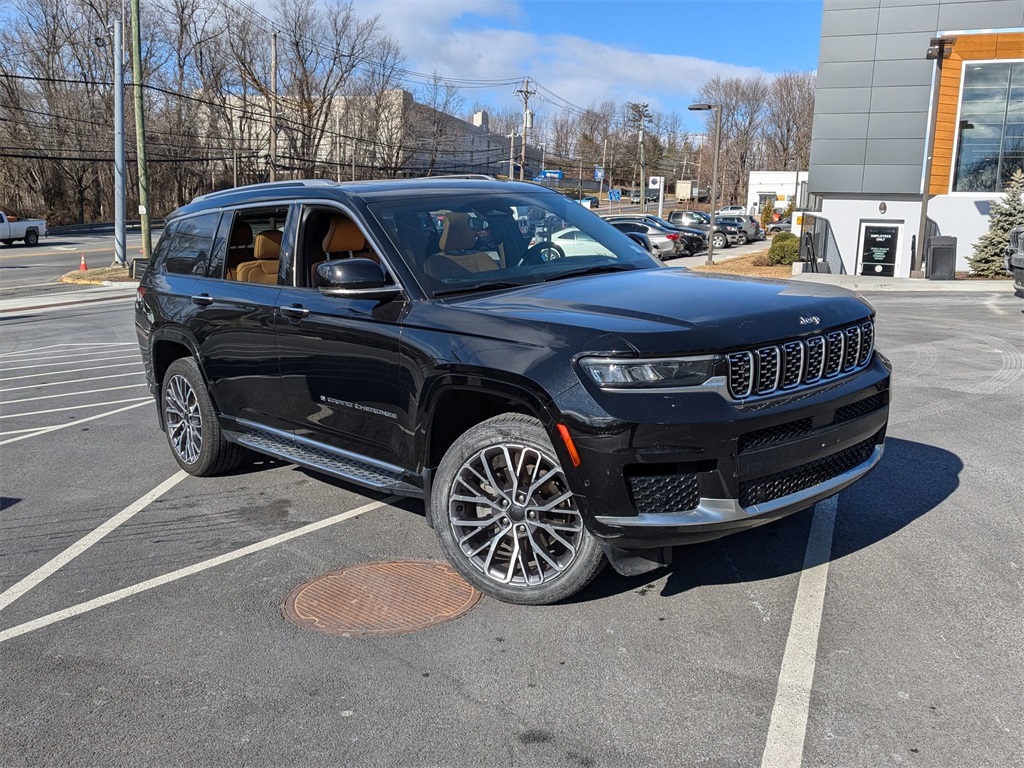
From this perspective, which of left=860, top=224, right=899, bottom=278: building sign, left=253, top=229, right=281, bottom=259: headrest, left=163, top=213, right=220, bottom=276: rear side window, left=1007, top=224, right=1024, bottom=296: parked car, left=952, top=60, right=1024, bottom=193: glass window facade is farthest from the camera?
left=860, top=224, right=899, bottom=278: building sign

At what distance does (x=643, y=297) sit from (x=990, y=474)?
322 cm

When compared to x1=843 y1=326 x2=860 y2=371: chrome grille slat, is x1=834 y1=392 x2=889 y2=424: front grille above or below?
below

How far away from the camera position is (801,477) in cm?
376

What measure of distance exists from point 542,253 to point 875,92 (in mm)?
29738

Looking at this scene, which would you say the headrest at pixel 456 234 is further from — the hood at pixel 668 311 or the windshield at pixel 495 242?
the hood at pixel 668 311

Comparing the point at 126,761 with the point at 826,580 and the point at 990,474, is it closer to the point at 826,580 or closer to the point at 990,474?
the point at 826,580

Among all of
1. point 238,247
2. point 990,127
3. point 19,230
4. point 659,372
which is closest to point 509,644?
point 659,372

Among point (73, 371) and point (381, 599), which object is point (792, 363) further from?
point (73, 371)

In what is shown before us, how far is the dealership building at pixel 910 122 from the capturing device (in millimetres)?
28141

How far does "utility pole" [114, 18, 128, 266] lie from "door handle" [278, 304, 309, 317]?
81.3 ft

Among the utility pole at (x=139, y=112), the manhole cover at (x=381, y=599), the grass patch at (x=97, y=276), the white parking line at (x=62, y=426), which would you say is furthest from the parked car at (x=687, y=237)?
the manhole cover at (x=381, y=599)

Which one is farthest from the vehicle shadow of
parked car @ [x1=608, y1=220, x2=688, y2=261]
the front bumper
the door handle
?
parked car @ [x1=608, y1=220, x2=688, y2=261]

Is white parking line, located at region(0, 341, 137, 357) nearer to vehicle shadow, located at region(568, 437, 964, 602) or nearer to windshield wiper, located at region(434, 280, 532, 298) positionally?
windshield wiper, located at region(434, 280, 532, 298)

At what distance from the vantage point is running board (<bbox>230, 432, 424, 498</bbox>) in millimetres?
4477
